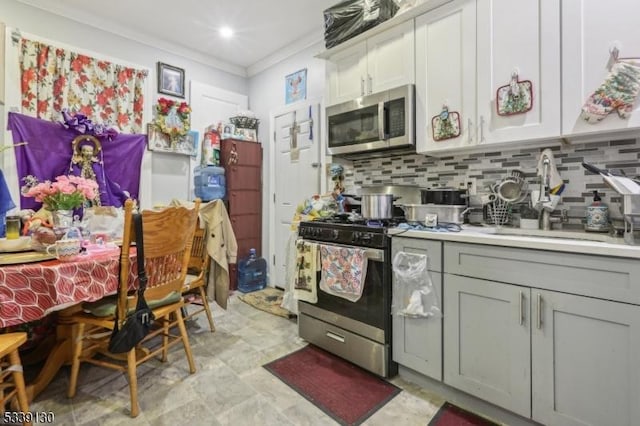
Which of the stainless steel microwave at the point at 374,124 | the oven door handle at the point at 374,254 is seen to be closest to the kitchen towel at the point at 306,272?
the oven door handle at the point at 374,254

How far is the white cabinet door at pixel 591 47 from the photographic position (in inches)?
53.9

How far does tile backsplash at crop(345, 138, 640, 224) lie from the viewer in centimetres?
163

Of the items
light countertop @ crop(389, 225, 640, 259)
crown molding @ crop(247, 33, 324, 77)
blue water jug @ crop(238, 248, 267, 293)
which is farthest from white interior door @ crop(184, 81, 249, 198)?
light countertop @ crop(389, 225, 640, 259)

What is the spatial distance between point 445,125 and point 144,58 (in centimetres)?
324

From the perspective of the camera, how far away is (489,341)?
1506mm

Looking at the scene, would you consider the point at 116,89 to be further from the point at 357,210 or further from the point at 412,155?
the point at 412,155

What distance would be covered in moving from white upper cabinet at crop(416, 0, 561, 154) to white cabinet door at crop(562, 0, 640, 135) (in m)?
0.04

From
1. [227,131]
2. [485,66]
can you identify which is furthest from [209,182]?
[485,66]

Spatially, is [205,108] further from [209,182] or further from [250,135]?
[209,182]

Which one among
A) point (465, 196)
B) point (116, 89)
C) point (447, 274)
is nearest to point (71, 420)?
point (447, 274)

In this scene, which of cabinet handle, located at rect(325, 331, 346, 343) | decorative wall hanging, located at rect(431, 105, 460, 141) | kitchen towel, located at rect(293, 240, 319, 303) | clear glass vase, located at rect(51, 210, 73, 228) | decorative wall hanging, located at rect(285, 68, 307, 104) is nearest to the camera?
clear glass vase, located at rect(51, 210, 73, 228)

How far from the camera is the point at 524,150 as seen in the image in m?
1.90

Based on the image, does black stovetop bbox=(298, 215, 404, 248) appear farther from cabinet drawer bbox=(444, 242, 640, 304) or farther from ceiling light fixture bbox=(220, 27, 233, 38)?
ceiling light fixture bbox=(220, 27, 233, 38)

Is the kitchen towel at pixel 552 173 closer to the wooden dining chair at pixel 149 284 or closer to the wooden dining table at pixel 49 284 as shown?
the wooden dining chair at pixel 149 284
